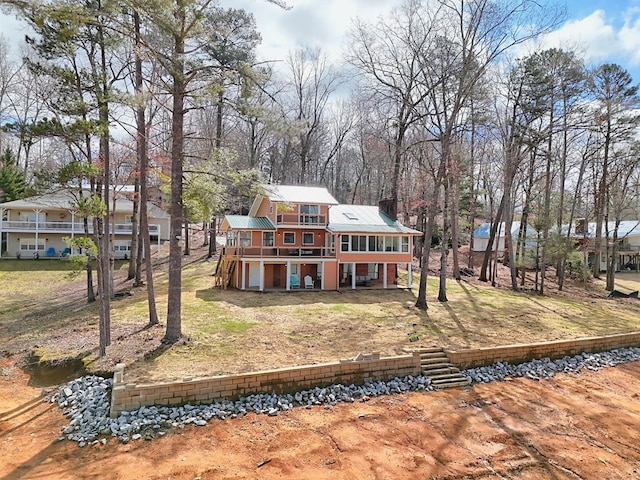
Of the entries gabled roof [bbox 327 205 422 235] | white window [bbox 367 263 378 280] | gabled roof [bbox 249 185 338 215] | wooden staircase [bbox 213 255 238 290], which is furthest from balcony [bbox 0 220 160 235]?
white window [bbox 367 263 378 280]

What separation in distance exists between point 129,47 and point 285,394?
30.4 ft

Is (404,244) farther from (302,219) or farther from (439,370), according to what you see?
(439,370)

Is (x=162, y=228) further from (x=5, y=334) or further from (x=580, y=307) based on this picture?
(x=580, y=307)

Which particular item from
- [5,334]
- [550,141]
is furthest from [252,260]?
[550,141]

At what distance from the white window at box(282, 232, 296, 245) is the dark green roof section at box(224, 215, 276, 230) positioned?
998mm

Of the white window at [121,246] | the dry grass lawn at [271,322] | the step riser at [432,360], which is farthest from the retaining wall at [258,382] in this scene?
the white window at [121,246]

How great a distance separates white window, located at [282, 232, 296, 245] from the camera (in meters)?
19.1

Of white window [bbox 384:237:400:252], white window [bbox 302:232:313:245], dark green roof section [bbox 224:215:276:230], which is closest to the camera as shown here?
dark green roof section [bbox 224:215:276:230]

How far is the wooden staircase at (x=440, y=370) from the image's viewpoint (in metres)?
9.38

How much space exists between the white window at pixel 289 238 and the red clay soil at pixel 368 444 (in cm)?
1159

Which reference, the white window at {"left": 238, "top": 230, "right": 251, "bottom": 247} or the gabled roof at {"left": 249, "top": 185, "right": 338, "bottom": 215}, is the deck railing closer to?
the white window at {"left": 238, "top": 230, "right": 251, "bottom": 247}

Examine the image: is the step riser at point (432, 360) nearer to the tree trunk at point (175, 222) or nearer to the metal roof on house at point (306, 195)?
the tree trunk at point (175, 222)

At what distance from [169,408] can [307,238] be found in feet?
42.1

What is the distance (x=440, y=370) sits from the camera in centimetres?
977
